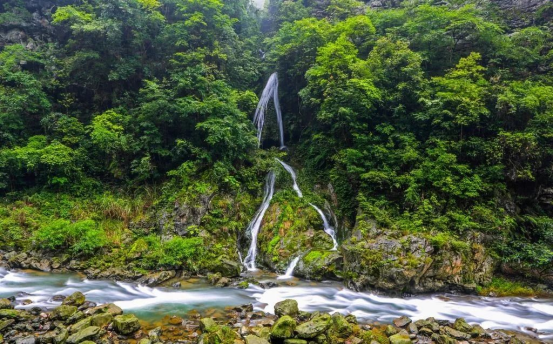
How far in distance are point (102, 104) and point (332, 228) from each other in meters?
17.1

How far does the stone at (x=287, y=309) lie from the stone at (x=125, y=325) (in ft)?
13.0

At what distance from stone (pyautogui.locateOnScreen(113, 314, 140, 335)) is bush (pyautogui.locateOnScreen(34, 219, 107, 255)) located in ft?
21.2

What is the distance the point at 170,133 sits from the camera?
61.6ft

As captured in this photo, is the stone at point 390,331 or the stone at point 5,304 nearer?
the stone at point 390,331

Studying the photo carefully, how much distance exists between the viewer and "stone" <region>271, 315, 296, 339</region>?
775 cm

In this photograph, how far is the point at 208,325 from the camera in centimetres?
842

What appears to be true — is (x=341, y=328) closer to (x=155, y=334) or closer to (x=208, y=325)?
(x=208, y=325)

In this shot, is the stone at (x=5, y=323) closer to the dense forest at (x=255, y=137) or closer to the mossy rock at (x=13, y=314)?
the mossy rock at (x=13, y=314)

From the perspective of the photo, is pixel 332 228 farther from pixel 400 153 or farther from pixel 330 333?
pixel 330 333

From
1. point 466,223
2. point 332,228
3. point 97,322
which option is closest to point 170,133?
point 332,228

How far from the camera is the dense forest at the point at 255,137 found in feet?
43.5

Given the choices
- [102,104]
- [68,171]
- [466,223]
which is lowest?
[466,223]

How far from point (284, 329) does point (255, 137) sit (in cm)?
1231

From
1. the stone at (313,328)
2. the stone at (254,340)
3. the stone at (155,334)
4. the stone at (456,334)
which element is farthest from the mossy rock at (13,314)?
the stone at (456,334)
